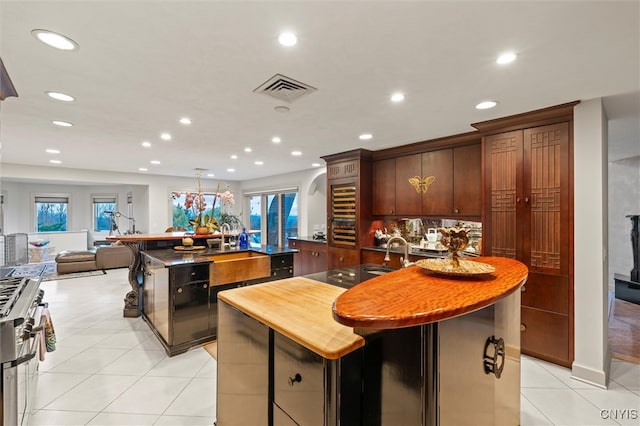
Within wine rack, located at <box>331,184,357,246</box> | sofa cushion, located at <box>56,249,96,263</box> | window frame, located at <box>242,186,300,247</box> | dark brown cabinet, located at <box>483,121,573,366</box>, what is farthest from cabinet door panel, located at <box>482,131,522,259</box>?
sofa cushion, located at <box>56,249,96,263</box>

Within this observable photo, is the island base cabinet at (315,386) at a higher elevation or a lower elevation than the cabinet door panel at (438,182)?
lower

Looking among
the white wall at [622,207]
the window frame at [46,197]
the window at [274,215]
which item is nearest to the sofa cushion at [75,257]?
the window frame at [46,197]

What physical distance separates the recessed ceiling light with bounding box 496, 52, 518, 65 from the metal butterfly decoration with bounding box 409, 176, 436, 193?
2.19 metres

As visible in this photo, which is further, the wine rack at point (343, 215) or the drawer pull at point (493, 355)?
the wine rack at point (343, 215)

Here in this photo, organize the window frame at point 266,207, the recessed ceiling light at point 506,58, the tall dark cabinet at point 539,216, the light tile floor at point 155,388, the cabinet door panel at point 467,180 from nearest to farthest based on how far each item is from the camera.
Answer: the recessed ceiling light at point 506,58 → the light tile floor at point 155,388 → the tall dark cabinet at point 539,216 → the cabinet door panel at point 467,180 → the window frame at point 266,207

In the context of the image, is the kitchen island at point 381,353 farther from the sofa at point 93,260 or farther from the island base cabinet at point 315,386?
the sofa at point 93,260

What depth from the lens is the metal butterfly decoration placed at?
3.93 metres

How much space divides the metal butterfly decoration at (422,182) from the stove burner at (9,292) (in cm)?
407

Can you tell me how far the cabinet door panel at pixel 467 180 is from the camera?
3.45 metres

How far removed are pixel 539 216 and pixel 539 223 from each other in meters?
0.07

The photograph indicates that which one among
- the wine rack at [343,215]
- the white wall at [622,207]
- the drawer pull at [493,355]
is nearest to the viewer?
the drawer pull at [493,355]

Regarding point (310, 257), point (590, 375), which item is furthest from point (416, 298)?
point (310, 257)

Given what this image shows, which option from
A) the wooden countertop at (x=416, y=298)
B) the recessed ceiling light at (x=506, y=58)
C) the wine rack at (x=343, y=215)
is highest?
the recessed ceiling light at (x=506, y=58)

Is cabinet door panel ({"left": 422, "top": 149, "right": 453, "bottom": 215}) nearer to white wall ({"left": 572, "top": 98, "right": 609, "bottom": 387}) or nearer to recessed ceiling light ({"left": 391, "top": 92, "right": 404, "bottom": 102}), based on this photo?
white wall ({"left": 572, "top": 98, "right": 609, "bottom": 387})
